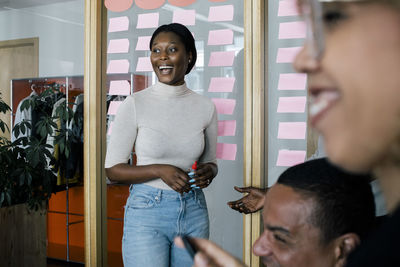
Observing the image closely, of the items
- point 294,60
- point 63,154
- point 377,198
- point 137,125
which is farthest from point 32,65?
point 294,60

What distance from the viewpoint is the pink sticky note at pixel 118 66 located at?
9.18 feet

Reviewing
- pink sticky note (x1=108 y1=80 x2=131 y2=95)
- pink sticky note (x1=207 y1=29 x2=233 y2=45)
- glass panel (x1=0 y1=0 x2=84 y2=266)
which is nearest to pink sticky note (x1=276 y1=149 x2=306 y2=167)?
pink sticky note (x1=207 y1=29 x2=233 y2=45)

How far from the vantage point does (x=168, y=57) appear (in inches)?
79.9

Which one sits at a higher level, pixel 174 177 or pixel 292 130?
pixel 292 130

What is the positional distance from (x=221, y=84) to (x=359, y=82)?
2.16m

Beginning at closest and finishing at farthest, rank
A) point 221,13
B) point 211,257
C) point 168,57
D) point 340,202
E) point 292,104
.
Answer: point 211,257, point 340,202, point 168,57, point 292,104, point 221,13

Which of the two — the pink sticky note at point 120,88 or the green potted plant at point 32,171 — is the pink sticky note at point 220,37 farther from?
the green potted plant at point 32,171

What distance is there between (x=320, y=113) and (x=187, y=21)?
7.52ft

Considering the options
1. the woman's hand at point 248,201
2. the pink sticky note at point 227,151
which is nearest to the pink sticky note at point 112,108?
the pink sticky note at point 227,151

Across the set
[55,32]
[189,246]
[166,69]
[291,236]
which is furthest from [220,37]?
[189,246]

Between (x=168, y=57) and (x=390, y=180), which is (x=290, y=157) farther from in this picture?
(x=390, y=180)

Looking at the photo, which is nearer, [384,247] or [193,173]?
[384,247]

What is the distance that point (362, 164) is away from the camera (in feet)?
1.22

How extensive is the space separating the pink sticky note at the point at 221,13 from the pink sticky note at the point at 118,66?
0.63m
